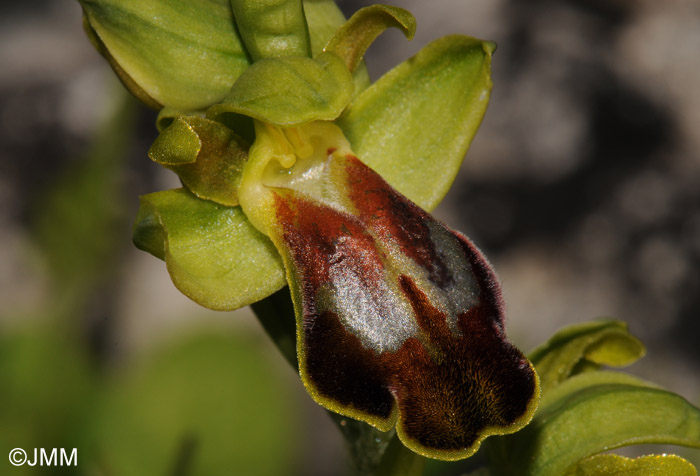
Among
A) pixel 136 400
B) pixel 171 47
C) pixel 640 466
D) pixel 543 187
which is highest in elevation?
pixel 171 47

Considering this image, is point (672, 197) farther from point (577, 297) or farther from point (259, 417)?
point (259, 417)

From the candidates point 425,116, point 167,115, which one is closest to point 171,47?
point 167,115

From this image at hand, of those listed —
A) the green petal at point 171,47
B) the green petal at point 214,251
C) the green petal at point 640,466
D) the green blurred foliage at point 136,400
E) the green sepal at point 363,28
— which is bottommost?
the green blurred foliage at point 136,400

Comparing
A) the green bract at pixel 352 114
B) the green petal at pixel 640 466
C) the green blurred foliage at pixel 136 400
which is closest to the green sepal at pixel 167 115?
the green bract at pixel 352 114

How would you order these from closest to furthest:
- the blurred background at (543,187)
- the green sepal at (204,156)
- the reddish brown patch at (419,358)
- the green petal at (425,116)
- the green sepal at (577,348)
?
the reddish brown patch at (419,358) < the green sepal at (204,156) < the green petal at (425,116) < the green sepal at (577,348) < the blurred background at (543,187)

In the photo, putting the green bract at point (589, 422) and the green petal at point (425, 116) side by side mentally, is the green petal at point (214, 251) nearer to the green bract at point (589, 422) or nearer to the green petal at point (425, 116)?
the green petal at point (425, 116)

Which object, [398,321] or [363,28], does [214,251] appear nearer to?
[398,321]
